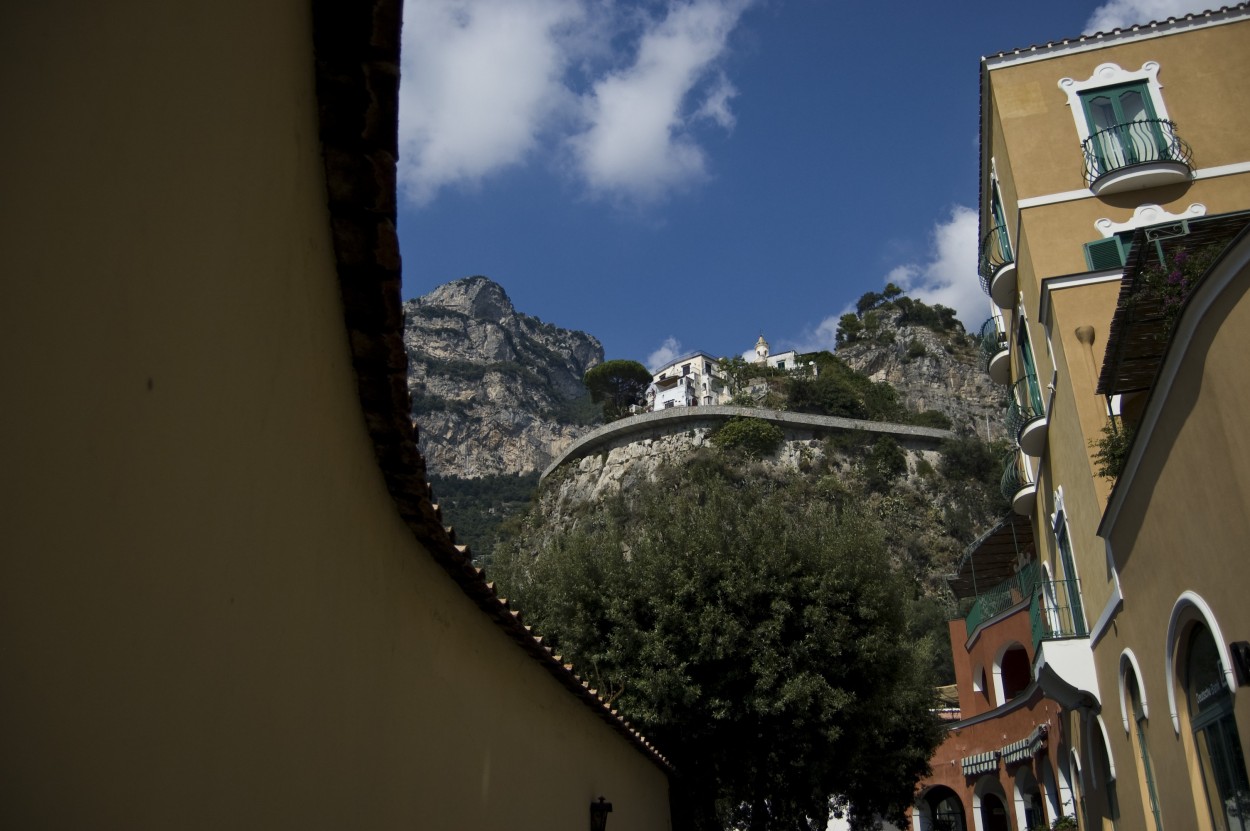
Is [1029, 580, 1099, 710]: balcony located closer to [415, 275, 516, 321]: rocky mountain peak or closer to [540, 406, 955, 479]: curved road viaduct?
[540, 406, 955, 479]: curved road viaduct

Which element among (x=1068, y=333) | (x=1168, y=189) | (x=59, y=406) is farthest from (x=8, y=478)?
(x=1168, y=189)

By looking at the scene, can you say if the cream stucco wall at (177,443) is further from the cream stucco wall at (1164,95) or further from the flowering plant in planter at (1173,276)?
the cream stucco wall at (1164,95)

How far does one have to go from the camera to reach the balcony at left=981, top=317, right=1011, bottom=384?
19984 millimetres

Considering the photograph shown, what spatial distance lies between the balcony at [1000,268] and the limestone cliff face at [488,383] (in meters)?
97.6

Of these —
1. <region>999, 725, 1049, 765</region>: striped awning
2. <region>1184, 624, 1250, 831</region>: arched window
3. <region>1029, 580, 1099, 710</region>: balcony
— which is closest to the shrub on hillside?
<region>999, 725, 1049, 765</region>: striped awning

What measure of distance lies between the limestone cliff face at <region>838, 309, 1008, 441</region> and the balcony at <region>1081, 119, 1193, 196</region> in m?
74.0

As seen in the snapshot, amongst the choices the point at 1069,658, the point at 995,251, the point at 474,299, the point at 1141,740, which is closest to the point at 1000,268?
the point at 995,251

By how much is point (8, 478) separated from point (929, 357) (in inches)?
3887

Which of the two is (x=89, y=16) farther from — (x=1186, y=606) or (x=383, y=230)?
(x=1186, y=606)

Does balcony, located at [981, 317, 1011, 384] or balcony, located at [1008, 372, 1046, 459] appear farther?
balcony, located at [981, 317, 1011, 384]

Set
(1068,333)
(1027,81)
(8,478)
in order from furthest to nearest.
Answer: (1027,81)
(1068,333)
(8,478)

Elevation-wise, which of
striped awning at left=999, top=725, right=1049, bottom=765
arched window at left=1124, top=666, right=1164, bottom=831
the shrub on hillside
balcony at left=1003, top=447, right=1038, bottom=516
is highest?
the shrub on hillside

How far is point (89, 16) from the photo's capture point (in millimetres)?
1987

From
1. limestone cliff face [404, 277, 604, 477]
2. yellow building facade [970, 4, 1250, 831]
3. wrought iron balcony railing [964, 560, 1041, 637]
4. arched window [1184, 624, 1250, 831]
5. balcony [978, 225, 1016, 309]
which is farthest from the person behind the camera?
limestone cliff face [404, 277, 604, 477]
